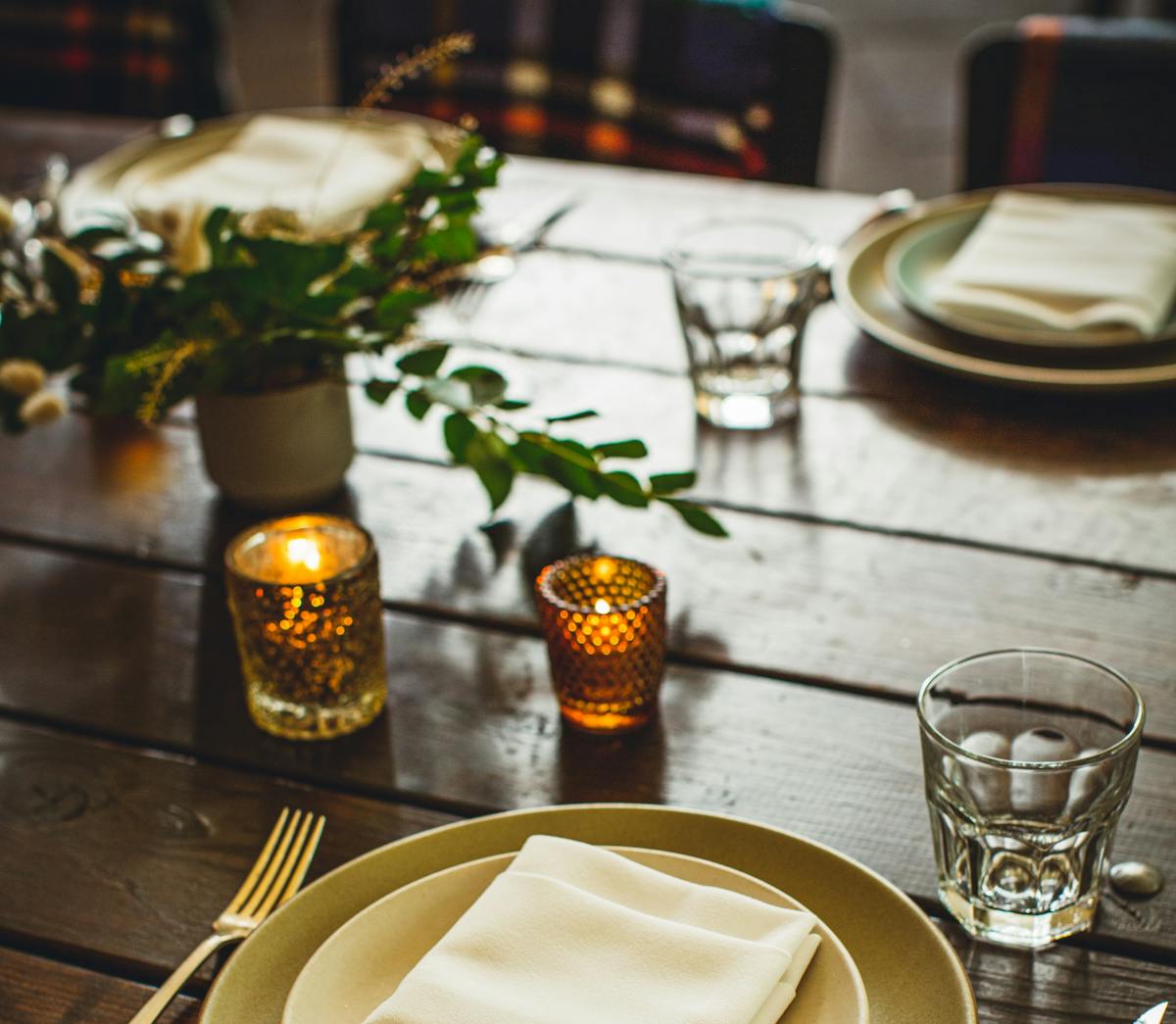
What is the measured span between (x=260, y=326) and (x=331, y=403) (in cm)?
10

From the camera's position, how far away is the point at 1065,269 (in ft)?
3.84

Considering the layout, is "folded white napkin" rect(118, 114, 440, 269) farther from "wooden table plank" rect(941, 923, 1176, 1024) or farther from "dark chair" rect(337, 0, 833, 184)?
"wooden table plank" rect(941, 923, 1176, 1024)

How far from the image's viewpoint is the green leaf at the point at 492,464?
900 mm

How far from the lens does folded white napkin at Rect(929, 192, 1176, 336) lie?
112 centimetres

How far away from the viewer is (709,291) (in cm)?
110

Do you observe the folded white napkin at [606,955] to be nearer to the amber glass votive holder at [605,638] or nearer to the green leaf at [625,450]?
the amber glass votive holder at [605,638]

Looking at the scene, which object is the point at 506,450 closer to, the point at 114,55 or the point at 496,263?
the point at 496,263

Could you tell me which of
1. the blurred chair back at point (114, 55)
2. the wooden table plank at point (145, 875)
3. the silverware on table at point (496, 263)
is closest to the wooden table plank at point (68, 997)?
the wooden table plank at point (145, 875)

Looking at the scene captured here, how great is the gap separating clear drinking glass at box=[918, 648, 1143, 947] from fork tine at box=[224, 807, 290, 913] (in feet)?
1.06

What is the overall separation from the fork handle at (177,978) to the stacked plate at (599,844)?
4cm

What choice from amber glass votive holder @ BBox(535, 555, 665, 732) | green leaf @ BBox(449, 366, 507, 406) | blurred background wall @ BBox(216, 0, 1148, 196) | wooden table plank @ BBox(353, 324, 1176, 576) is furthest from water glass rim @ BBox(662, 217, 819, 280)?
blurred background wall @ BBox(216, 0, 1148, 196)

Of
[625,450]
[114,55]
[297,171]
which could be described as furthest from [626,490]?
[114,55]

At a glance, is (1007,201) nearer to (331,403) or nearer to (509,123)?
(331,403)

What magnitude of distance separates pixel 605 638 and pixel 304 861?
0.63ft
